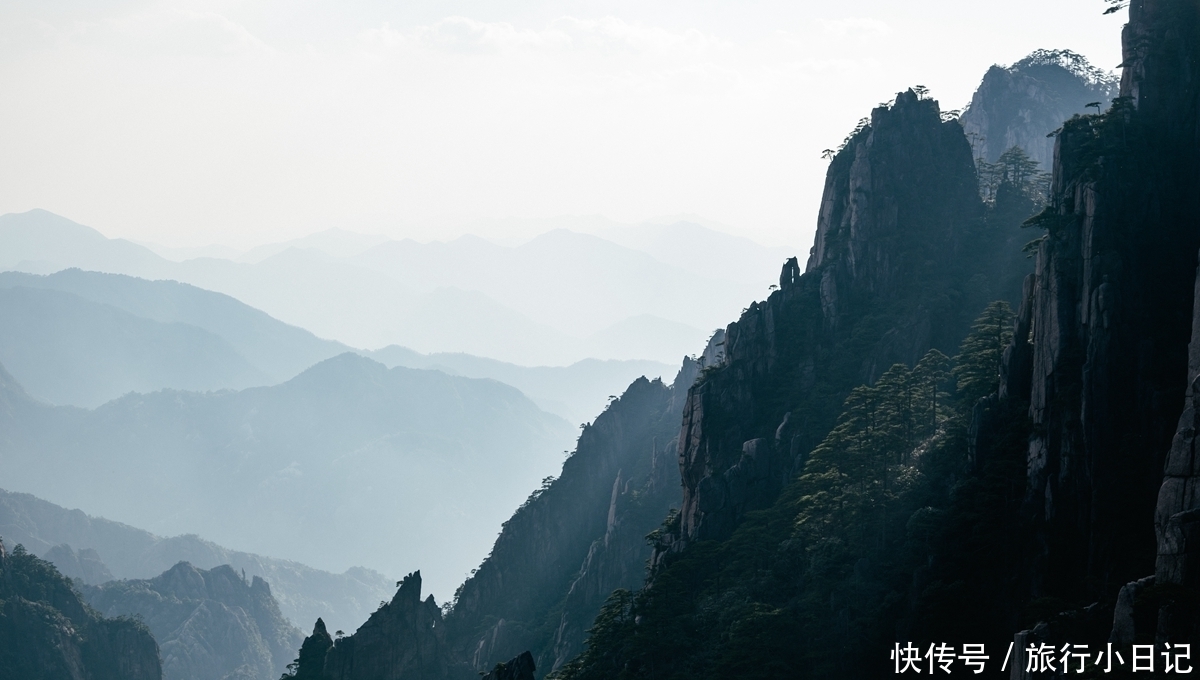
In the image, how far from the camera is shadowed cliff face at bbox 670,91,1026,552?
4183 inches

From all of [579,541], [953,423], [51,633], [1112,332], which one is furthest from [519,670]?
[51,633]

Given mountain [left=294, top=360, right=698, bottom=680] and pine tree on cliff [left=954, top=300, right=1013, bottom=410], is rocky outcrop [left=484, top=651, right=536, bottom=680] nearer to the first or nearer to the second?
mountain [left=294, top=360, right=698, bottom=680]

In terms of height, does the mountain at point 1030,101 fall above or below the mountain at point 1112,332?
above

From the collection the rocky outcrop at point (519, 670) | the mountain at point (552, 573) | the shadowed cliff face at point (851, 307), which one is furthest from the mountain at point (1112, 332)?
the mountain at point (552, 573)

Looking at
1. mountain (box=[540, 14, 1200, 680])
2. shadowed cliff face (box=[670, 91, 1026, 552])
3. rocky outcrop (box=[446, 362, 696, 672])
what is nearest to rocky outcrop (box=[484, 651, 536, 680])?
mountain (box=[540, 14, 1200, 680])

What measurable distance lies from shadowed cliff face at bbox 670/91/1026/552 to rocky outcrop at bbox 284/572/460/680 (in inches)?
1883

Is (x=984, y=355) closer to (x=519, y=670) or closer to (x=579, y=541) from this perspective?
(x=519, y=670)

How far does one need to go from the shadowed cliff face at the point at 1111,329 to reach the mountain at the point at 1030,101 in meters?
91.5

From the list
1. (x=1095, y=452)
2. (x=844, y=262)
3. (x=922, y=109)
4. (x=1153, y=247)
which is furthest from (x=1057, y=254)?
(x=922, y=109)

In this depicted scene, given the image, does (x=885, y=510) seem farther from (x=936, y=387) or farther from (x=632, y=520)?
(x=632, y=520)

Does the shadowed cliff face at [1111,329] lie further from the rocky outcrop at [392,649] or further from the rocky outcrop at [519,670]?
the rocky outcrop at [392,649]

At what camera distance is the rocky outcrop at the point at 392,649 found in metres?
145

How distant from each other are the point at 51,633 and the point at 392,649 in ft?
212

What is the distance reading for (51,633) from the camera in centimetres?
18512
